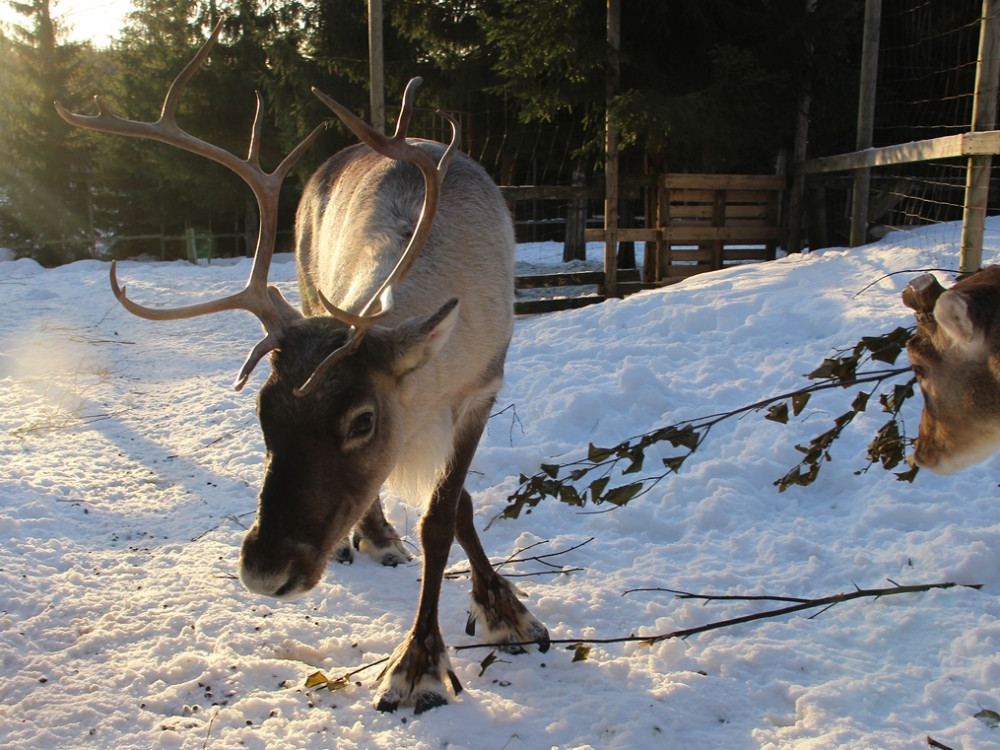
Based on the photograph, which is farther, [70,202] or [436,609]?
[70,202]

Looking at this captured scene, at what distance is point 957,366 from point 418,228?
193cm

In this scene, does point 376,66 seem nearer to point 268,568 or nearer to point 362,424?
point 362,424

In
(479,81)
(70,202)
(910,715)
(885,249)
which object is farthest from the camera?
(70,202)

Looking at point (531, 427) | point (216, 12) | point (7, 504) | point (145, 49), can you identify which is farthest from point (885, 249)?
point (145, 49)

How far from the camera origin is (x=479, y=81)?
41.3ft

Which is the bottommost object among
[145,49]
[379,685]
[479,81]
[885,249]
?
[379,685]

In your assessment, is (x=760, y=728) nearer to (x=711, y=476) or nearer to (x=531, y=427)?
(x=711, y=476)

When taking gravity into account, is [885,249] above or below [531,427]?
above

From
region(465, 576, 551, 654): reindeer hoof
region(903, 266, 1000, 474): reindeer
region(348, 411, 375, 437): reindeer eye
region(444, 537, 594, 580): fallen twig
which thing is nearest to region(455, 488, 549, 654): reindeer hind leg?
region(465, 576, 551, 654): reindeer hoof

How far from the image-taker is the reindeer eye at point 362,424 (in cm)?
263

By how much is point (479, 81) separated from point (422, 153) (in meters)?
10.3

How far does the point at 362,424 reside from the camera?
266cm

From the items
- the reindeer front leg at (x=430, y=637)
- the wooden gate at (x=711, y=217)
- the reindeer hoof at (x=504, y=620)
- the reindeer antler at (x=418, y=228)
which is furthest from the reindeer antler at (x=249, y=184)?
the wooden gate at (x=711, y=217)

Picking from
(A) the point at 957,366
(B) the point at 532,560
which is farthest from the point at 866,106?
(B) the point at 532,560
